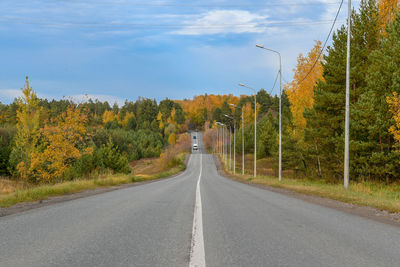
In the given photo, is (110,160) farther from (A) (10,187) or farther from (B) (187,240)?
(B) (187,240)

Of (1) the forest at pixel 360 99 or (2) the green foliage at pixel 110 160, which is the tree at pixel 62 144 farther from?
(1) the forest at pixel 360 99

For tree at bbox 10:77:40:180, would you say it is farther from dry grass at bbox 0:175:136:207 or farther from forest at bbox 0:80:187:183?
dry grass at bbox 0:175:136:207

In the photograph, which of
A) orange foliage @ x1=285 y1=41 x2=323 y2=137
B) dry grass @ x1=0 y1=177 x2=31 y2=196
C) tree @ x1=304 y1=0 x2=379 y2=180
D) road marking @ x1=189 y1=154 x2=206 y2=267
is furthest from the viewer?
orange foliage @ x1=285 y1=41 x2=323 y2=137

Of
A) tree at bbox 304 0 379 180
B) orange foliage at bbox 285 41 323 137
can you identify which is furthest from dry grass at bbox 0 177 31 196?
orange foliage at bbox 285 41 323 137

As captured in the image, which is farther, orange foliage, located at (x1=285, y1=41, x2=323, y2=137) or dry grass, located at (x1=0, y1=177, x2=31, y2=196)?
orange foliage, located at (x1=285, y1=41, x2=323, y2=137)

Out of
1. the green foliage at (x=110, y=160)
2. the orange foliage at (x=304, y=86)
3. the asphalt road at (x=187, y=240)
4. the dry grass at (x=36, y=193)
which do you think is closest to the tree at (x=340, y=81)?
the orange foliage at (x=304, y=86)

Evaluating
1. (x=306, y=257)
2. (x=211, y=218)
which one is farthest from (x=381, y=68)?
(x=306, y=257)

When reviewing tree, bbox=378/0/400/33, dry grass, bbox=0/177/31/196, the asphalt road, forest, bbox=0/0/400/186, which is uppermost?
tree, bbox=378/0/400/33

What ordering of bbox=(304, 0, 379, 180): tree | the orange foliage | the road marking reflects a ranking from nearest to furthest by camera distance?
the road marking < bbox=(304, 0, 379, 180): tree < the orange foliage

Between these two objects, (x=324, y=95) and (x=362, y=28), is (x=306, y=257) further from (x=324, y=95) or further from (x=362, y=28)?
(x=362, y=28)

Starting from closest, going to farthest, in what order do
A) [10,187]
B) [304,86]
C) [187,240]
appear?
[187,240], [10,187], [304,86]

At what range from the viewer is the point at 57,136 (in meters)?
22.9

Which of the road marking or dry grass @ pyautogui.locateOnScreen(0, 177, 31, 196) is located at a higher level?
the road marking

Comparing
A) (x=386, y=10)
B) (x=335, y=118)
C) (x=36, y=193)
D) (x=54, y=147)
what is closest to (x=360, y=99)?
(x=335, y=118)
